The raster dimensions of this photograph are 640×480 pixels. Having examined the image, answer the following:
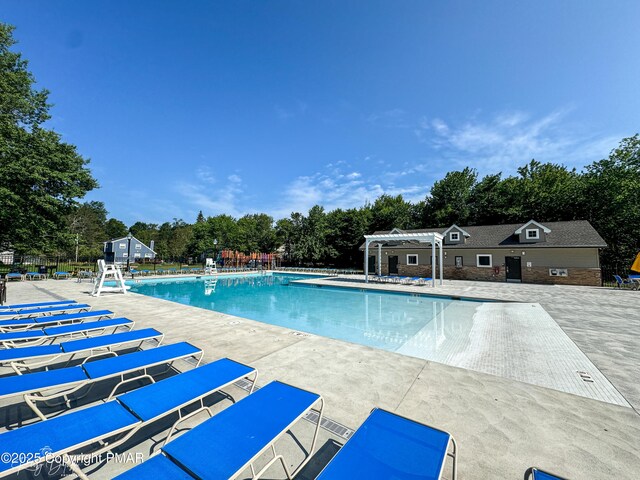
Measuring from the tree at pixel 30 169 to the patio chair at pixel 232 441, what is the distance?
22228 mm

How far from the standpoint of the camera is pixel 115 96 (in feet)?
50.5

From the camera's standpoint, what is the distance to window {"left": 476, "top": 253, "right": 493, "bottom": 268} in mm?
21484

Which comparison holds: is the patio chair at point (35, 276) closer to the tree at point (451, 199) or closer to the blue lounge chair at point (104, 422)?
the blue lounge chair at point (104, 422)

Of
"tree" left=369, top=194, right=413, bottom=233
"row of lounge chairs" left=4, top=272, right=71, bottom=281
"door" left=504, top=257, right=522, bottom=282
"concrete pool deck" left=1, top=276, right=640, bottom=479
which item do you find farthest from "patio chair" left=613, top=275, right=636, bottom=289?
"row of lounge chairs" left=4, top=272, right=71, bottom=281

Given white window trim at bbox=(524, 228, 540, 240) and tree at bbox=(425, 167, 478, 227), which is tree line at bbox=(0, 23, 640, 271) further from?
white window trim at bbox=(524, 228, 540, 240)

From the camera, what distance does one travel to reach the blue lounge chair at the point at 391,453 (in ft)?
5.54

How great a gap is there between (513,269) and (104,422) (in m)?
25.4

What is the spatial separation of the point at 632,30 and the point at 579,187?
838 inches

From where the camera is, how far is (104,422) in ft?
7.09

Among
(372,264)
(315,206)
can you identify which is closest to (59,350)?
(372,264)

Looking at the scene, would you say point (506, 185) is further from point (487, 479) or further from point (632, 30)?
point (487, 479)

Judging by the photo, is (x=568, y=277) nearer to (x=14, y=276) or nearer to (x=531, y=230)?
(x=531, y=230)

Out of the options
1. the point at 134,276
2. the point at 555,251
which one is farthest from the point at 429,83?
the point at 134,276

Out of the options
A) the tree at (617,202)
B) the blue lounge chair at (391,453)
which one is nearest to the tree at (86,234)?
the blue lounge chair at (391,453)
